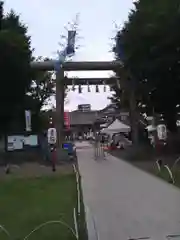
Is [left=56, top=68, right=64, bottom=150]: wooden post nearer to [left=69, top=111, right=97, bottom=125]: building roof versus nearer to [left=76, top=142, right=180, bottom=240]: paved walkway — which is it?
[left=76, top=142, right=180, bottom=240]: paved walkway

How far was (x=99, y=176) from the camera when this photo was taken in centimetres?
1725

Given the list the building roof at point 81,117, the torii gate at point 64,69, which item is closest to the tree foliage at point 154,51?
the torii gate at point 64,69

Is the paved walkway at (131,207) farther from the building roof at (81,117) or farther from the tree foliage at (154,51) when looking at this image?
the building roof at (81,117)

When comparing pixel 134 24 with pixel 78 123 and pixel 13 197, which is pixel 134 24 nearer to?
pixel 13 197

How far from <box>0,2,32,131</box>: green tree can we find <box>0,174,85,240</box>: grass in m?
13.0

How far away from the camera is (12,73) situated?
2881 centimetres

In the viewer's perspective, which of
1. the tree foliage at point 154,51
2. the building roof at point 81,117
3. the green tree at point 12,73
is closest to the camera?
the tree foliage at point 154,51

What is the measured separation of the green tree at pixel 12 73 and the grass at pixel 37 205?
42.5ft

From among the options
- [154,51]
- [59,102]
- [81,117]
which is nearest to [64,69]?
[59,102]

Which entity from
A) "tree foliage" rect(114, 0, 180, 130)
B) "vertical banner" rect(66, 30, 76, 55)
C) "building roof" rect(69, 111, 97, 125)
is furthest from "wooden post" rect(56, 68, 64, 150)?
"building roof" rect(69, 111, 97, 125)

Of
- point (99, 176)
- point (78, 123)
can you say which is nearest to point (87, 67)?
point (99, 176)

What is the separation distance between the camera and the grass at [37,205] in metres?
7.51

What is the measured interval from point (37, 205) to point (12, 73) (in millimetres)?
19286

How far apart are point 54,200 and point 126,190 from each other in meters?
2.58
